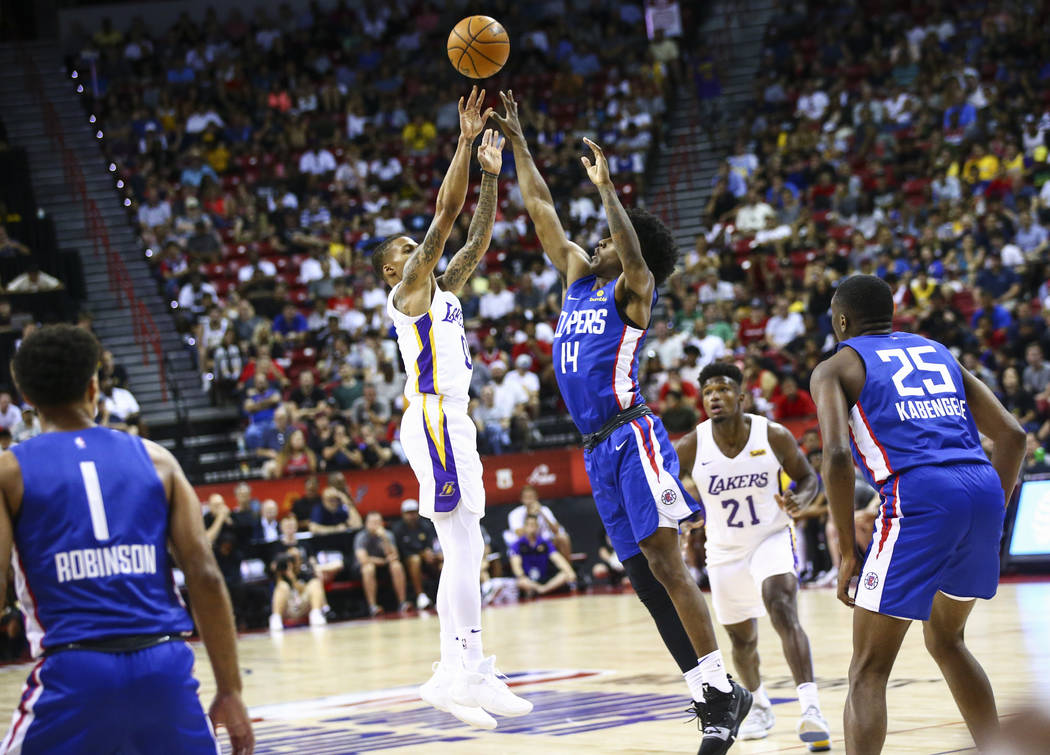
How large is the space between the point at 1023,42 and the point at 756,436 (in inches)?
680

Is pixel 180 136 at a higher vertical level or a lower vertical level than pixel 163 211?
higher

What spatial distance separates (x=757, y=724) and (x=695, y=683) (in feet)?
3.46

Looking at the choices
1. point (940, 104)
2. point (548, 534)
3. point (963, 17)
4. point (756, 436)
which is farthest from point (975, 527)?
point (963, 17)

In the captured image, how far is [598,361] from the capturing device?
645 centimetres

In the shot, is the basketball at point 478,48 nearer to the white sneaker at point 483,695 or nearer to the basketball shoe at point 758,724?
the white sneaker at point 483,695

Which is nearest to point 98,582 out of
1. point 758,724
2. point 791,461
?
point 758,724

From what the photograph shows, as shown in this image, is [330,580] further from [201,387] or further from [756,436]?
[756,436]

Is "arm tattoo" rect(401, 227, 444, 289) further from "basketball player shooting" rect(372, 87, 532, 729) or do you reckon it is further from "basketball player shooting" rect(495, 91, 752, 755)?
"basketball player shooting" rect(495, 91, 752, 755)

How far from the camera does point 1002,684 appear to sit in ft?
24.6

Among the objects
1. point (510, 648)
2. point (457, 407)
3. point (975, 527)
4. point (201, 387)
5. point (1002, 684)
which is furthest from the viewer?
point (201, 387)

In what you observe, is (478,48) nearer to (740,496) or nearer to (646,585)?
(740,496)

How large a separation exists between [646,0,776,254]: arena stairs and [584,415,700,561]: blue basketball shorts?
55.3 feet

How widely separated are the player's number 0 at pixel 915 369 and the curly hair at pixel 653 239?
6.16ft

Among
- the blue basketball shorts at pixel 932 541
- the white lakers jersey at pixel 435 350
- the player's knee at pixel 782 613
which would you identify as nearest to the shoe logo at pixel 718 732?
the blue basketball shorts at pixel 932 541
